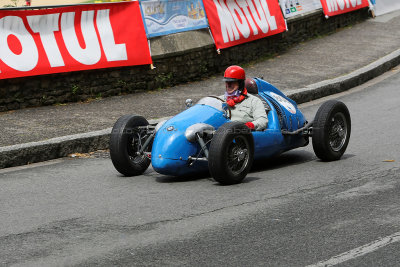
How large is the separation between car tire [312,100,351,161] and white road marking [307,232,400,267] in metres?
3.00

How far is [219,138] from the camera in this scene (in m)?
7.65

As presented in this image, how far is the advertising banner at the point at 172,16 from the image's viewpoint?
561 inches

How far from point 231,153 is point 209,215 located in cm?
129

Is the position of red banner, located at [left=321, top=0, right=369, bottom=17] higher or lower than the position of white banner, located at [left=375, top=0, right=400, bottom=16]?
higher

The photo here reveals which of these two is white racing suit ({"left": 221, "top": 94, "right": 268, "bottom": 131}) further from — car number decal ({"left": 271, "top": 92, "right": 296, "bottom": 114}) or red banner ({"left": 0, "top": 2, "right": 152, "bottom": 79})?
red banner ({"left": 0, "top": 2, "right": 152, "bottom": 79})

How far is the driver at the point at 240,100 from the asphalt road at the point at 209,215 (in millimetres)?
663

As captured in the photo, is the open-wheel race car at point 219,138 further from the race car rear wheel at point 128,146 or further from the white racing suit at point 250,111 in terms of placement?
Answer: the white racing suit at point 250,111

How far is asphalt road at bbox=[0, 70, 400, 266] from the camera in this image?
5.54 metres

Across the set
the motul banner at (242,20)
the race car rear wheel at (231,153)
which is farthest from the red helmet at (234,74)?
the motul banner at (242,20)

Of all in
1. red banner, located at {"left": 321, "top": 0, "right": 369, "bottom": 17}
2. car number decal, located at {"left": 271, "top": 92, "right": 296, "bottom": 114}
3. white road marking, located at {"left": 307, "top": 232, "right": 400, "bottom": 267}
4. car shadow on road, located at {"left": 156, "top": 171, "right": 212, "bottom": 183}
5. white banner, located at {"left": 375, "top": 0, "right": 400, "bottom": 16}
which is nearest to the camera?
white road marking, located at {"left": 307, "top": 232, "right": 400, "bottom": 267}

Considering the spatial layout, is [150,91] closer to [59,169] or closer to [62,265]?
[59,169]

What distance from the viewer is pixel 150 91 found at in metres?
14.3

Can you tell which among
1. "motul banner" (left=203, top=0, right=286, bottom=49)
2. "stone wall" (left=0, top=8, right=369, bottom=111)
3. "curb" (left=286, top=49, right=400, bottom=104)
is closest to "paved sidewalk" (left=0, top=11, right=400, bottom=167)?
"curb" (left=286, top=49, right=400, bottom=104)

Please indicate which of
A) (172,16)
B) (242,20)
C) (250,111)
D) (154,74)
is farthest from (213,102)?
(242,20)
